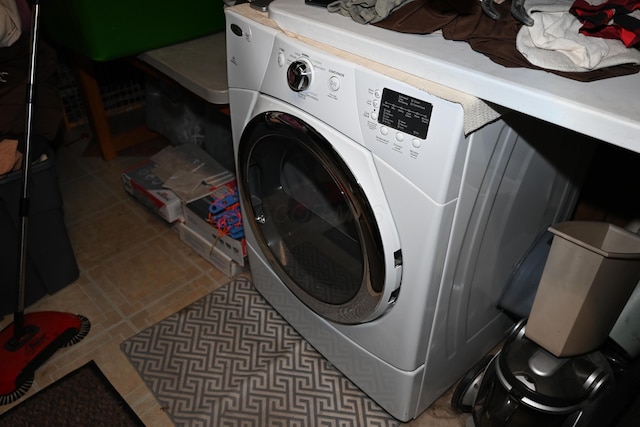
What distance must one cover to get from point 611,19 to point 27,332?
1.63 meters

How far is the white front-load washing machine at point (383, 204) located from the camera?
84cm

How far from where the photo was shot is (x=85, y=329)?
1549 millimetres

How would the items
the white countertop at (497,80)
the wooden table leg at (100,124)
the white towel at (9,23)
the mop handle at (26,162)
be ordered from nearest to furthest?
the white countertop at (497,80), the mop handle at (26,162), the white towel at (9,23), the wooden table leg at (100,124)

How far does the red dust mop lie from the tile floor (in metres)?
0.04

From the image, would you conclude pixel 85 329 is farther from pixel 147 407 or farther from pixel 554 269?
pixel 554 269

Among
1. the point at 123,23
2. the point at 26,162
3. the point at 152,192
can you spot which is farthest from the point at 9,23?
the point at 152,192

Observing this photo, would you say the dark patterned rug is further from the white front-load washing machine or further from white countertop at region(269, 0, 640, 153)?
white countertop at region(269, 0, 640, 153)

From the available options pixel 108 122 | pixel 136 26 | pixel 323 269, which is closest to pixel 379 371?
pixel 323 269

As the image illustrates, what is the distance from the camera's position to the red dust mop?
1289 mm

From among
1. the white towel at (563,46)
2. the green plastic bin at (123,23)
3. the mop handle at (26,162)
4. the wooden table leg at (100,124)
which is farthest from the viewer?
Answer: the wooden table leg at (100,124)

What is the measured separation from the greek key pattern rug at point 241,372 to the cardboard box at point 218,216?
0.18 metres

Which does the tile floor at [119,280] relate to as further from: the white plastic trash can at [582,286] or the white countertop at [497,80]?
the white countertop at [497,80]

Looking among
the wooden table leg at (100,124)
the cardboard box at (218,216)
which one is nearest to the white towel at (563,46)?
the cardboard box at (218,216)

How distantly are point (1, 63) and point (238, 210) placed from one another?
84 cm
